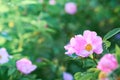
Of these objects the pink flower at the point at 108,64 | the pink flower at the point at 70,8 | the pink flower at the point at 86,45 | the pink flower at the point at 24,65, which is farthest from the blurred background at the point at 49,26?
the pink flower at the point at 108,64

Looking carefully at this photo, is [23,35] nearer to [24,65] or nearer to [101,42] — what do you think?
[24,65]

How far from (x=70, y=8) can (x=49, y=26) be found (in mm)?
481

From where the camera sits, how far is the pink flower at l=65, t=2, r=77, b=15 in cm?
404

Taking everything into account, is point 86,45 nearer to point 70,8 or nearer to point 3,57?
point 3,57

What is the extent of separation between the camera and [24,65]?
7.51 feet

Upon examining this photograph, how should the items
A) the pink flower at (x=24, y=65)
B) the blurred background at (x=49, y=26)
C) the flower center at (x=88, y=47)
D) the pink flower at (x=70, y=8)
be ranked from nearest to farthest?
the flower center at (x=88, y=47) < the pink flower at (x=24, y=65) < the blurred background at (x=49, y=26) < the pink flower at (x=70, y=8)

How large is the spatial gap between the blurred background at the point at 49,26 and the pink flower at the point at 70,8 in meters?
0.05

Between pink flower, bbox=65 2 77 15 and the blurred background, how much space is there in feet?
0.15

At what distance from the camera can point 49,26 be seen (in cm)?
377

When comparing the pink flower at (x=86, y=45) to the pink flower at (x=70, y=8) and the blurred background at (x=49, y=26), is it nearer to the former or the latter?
the blurred background at (x=49, y=26)

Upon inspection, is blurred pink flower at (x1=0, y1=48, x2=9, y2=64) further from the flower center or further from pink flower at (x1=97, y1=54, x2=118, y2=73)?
pink flower at (x1=97, y1=54, x2=118, y2=73)

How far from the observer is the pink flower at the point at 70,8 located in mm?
4035

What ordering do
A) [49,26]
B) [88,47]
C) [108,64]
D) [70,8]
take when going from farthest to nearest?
[70,8], [49,26], [88,47], [108,64]

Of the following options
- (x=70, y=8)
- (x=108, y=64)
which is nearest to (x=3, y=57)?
(x=108, y=64)
